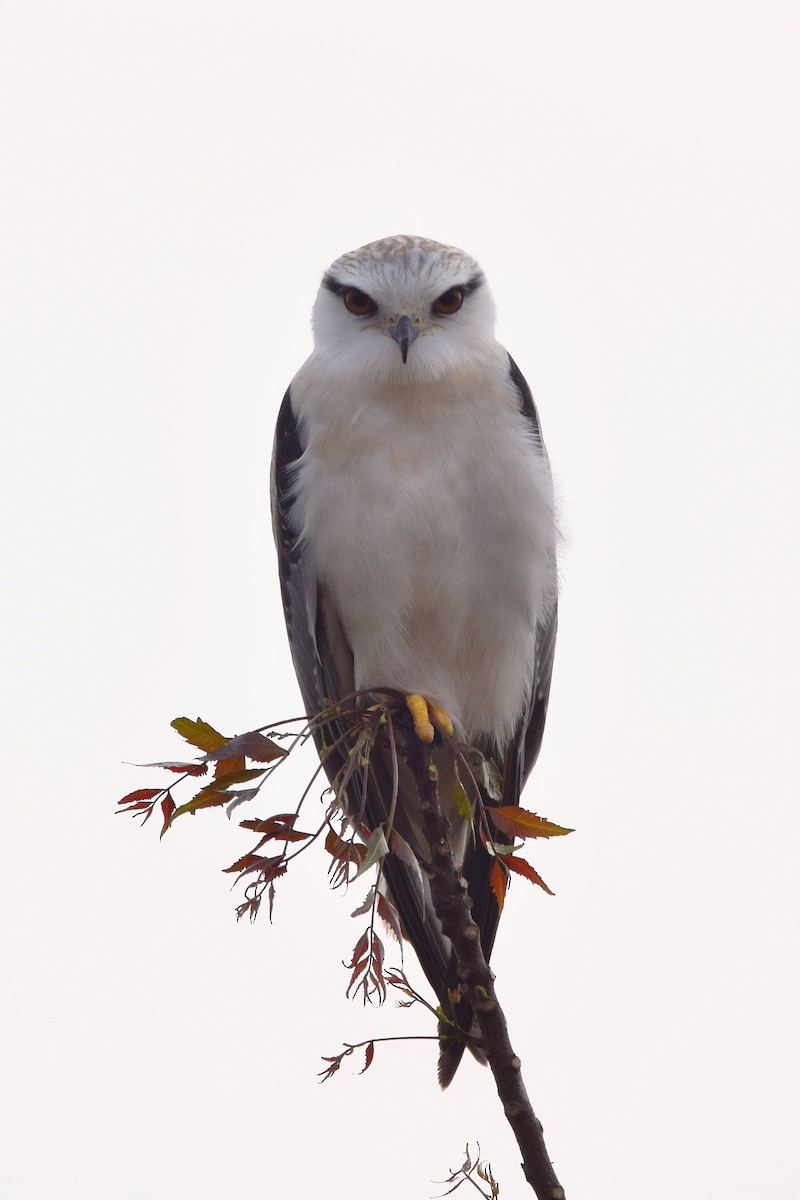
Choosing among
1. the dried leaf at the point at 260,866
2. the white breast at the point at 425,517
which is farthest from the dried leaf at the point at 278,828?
the white breast at the point at 425,517

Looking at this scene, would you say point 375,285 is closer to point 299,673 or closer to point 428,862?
point 299,673

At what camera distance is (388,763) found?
→ 5.01m

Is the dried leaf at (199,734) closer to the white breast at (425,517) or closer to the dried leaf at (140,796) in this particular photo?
the dried leaf at (140,796)

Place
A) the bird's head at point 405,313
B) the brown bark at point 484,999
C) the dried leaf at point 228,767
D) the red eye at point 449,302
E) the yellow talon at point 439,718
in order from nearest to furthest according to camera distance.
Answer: the brown bark at point 484,999 < the dried leaf at point 228,767 < the yellow talon at point 439,718 < the bird's head at point 405,313 < the red eye at point 449,302

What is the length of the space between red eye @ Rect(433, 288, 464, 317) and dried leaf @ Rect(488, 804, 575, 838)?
234 cm

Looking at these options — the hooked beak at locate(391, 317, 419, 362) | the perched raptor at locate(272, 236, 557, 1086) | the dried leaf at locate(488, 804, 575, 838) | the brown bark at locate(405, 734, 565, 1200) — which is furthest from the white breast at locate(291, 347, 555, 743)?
the dried leaf at locate(488, 804, 575, 838)

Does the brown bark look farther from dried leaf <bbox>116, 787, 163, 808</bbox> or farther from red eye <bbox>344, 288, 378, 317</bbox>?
red eye <bbox>344, 288, 378, 317</bbox>

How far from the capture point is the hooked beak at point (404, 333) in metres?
4.81

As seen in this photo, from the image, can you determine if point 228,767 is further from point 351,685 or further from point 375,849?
point 351,685

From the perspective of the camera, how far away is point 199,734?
10.7 ft

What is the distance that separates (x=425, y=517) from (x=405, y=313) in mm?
744

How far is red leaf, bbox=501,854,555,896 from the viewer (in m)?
3.23

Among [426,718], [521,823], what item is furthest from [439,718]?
[521,823]

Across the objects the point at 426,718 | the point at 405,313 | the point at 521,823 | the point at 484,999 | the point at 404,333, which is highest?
the point at 405,313
